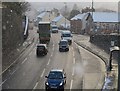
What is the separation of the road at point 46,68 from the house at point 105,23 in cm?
4439

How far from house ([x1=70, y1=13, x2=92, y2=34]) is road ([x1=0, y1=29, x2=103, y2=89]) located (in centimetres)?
5125

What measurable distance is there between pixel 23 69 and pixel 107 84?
11.1 meters

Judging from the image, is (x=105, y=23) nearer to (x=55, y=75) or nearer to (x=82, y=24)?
(x=82, y=24)

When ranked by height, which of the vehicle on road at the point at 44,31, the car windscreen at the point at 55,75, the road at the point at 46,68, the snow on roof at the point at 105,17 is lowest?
the road at the point at 46,68

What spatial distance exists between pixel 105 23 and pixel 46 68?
60820 millimetres

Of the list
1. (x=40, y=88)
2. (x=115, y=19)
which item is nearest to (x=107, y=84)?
(x=40, y=88)

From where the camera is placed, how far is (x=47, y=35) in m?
62.2

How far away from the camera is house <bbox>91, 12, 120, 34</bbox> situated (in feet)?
302

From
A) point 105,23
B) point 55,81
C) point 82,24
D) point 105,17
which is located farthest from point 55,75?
Answer: point 82,24

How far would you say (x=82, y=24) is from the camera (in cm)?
10825

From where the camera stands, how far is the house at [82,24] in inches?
3918

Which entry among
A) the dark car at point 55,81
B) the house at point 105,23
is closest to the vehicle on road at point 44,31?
the house at point 105,23

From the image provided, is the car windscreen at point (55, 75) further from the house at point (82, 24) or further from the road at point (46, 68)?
the house at point (82, 24)

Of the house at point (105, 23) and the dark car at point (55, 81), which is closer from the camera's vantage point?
the dark car at point (55, 81)
